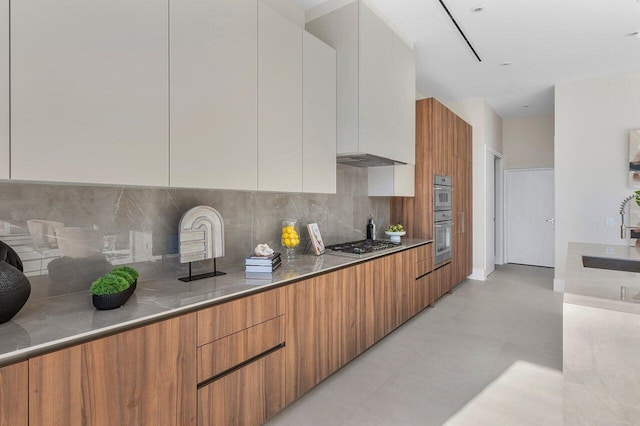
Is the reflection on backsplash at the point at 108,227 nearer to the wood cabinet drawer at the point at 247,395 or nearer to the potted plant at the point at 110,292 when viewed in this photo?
the potted plant at the point at 110,292

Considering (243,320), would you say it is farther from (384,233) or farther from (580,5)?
(580,5)

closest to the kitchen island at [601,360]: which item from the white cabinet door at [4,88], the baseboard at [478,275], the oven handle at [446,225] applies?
the white cabinet door at [4,88]

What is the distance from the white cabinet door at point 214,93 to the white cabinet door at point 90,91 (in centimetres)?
7

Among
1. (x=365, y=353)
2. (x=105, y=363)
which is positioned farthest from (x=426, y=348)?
(x=105, y=363)

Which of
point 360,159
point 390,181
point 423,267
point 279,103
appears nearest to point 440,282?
point 423,267

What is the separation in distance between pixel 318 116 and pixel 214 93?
96 centimetres

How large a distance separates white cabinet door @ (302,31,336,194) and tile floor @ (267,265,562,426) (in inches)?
56.0

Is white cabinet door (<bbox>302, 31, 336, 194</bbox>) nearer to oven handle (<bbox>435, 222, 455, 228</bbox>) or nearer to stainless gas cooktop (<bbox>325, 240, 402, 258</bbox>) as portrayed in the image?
stainless gas cooktop (<bbox>325, 240, 402, 258</bbox>)

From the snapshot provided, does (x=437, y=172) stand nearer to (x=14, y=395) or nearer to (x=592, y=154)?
(x=592, y=154)

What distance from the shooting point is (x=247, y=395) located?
1.73m

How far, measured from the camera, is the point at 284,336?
1.96 meters

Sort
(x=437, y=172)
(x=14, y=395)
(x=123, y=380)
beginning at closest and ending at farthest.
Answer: (x=14, y=395) → (x=123, y=380) → (x=437, y=172)

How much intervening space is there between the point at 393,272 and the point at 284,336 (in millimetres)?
1495

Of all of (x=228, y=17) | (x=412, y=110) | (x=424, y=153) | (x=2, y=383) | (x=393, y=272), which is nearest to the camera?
(x=2, y=383)
